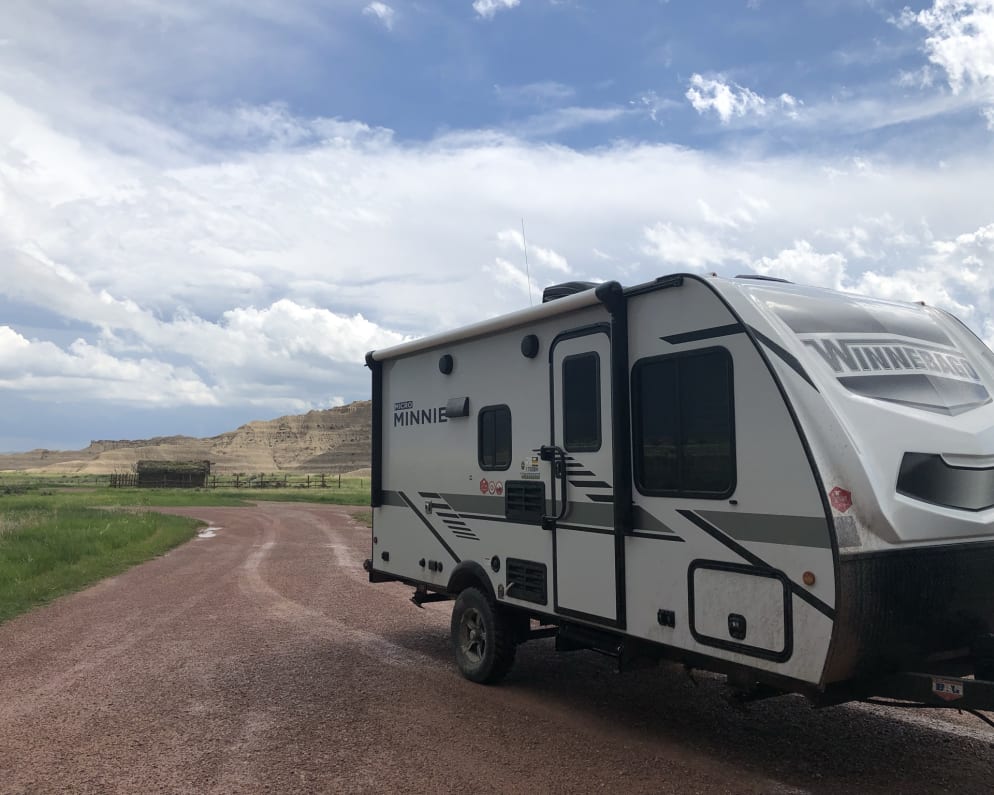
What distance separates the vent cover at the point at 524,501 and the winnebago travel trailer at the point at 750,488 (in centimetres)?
2

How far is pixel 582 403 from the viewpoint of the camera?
6449mm

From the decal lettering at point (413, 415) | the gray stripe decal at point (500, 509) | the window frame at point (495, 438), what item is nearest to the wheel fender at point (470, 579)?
the gray stripe decal at point (500, 509)

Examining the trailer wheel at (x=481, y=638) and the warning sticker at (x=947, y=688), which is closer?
the warning sticker at (x=947, y=688)

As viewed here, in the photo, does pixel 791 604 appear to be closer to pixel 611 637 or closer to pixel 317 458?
pixel 611 637

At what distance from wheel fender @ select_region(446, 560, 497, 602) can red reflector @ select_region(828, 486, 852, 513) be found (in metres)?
3.72

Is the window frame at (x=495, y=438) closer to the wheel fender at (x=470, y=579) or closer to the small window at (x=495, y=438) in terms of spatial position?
the small window at (x=495, y=438)

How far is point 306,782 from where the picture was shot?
5289mm

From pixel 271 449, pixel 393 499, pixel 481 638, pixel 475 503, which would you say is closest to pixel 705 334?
pixel 475 503

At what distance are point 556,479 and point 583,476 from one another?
1.18ft

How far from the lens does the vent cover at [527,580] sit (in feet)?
22.4

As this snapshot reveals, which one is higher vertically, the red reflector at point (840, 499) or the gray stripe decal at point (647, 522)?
the red reflector at point (840, 499)

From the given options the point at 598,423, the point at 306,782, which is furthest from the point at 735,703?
the point at 306,782

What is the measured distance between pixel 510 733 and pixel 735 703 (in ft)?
5.69

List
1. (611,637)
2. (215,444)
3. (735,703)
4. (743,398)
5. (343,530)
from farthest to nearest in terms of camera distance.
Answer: (215,444) → (343,530) → (611,637) → (735,703) → (743,398)
